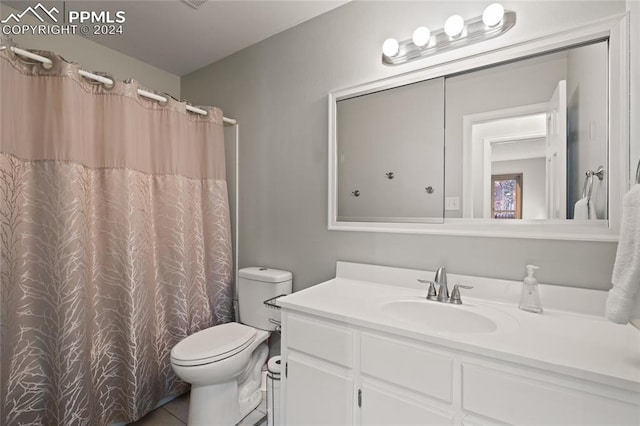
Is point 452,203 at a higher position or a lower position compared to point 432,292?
higher

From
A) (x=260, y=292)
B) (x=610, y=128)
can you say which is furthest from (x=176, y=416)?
(x=610, y=128)

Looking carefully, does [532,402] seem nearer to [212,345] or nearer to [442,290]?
[442,290]

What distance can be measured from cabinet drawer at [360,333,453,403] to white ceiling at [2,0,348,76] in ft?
5.78

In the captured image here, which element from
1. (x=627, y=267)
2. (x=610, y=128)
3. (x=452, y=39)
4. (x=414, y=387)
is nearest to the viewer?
(x=627, y=267)

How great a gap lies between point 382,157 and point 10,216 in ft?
5.65

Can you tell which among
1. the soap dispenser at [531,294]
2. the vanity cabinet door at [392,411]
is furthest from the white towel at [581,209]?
the vanity cabinet door at [392,411]

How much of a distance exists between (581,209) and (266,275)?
1557 mm

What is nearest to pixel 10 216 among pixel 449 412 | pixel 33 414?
pixel 33 414

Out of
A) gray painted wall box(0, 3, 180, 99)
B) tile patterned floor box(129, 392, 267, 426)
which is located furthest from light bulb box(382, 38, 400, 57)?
tile patterned floor box(129, 392, 267, 426)

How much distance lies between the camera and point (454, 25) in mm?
1333

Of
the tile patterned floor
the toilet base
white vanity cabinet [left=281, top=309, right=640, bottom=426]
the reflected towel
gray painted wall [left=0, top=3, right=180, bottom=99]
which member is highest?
gray painted wall [left=0, top=3, right=180, bottom=99]

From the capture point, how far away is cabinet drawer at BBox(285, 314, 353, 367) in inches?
44.1

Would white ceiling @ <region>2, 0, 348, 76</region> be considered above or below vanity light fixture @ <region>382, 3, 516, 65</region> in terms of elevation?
above

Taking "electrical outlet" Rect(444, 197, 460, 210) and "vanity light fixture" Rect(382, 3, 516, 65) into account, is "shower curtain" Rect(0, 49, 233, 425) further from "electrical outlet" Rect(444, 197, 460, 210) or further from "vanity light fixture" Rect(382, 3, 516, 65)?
"electrical outlet" Rect(444, 197, 460, 210)
